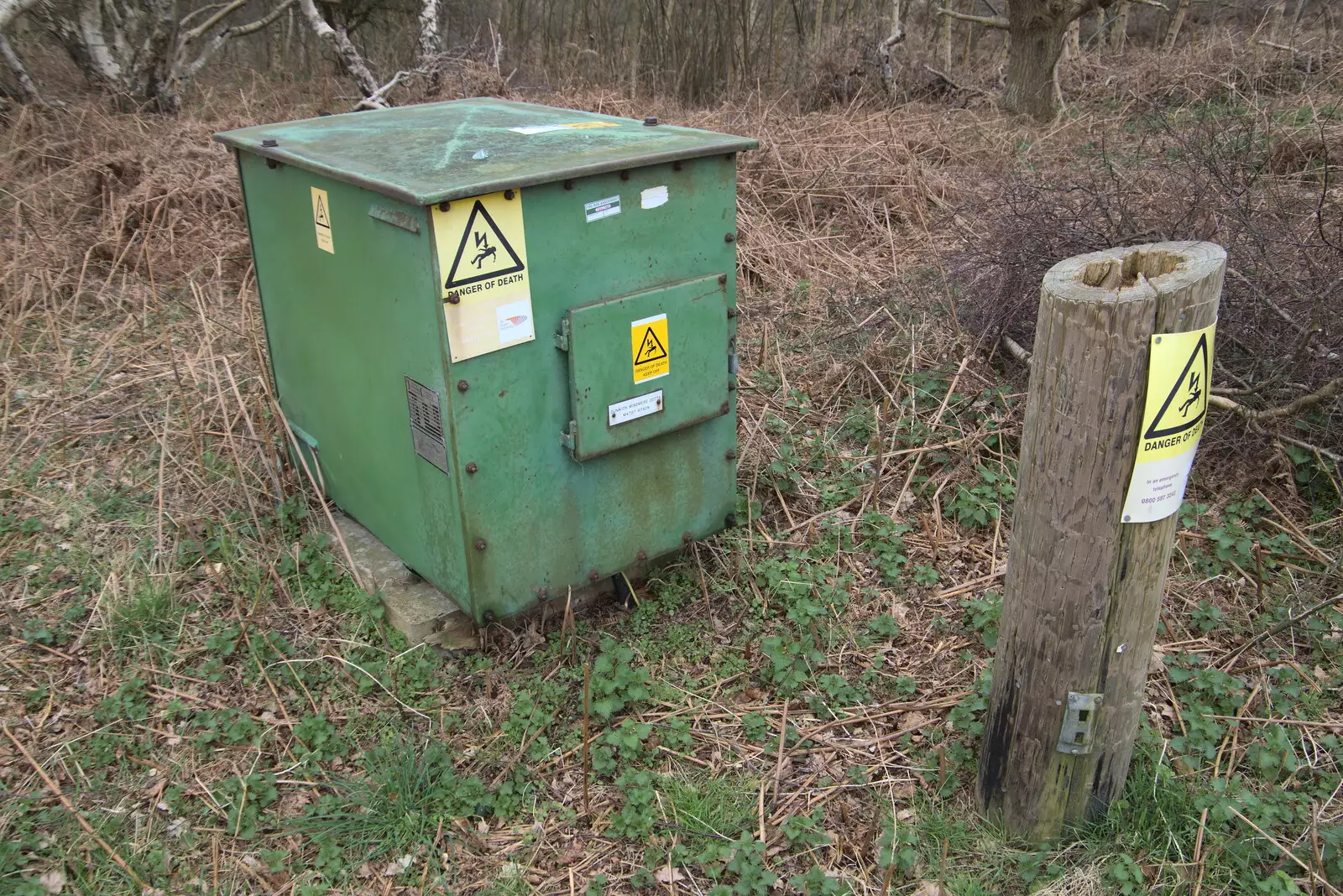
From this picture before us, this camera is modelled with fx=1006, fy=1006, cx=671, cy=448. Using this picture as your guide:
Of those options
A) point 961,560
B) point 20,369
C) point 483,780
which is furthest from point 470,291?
point 20,369

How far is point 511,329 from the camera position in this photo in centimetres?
267

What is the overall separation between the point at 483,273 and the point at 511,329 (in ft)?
0.59

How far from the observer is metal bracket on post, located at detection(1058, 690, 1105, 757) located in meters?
2.26

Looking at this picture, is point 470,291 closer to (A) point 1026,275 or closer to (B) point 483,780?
(B) point 483,780

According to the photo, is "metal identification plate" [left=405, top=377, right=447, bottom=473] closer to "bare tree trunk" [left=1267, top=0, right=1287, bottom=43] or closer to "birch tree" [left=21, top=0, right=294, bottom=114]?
"birch tree" [left=21, top=0, right=294, bottom=114]

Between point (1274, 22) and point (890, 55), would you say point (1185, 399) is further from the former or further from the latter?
point (1274, 22)

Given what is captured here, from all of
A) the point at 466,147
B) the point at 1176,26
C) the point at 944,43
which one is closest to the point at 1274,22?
the point at 1176,26

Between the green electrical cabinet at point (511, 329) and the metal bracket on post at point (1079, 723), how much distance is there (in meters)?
1.38

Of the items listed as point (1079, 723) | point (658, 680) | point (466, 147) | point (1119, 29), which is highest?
point (1119, 29)

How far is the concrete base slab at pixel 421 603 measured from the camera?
3.15 metres

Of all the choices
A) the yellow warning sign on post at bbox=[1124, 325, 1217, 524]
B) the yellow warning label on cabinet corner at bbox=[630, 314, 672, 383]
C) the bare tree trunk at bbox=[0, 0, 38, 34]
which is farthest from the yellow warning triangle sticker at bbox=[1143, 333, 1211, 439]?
the bare tree trunk at bbox=[0, 0, 38, 34]

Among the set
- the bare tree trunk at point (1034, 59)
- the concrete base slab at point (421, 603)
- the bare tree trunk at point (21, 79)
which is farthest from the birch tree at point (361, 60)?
the bare tree trunk at point (1034, 59)

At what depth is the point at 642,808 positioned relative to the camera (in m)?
2.66

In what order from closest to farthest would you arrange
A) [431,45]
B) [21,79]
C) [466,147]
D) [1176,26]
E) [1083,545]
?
[1083,545] → [466,147] → [21,79] → [431,45] → [1176,26]
